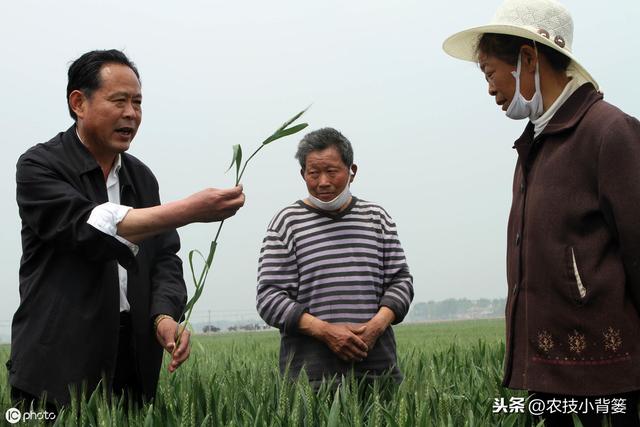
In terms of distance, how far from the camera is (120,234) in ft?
7.32

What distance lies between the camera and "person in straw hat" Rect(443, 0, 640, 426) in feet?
6.54

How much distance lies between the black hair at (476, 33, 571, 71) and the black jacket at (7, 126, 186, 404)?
119 centimetres

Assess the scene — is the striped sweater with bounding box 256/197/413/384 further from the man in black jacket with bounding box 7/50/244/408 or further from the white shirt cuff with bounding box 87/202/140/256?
the white shirt cuff with bounding box 87/202/140/256

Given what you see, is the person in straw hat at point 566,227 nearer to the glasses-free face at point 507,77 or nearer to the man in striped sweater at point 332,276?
the glasses-free face at point 507,77

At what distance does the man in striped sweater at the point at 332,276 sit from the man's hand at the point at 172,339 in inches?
23.0

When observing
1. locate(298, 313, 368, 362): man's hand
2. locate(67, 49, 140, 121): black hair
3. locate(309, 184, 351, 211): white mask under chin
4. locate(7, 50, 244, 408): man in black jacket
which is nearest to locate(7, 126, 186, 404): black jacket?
locate(7, 50, 244, 408): man in black jacket

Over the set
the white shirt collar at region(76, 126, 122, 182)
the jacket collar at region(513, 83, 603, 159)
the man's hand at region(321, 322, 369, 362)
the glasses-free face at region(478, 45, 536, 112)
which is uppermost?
the glasses-free face at region(478, 45, 536, 112)

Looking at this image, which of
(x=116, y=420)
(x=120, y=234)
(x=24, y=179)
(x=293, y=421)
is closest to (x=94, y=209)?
(x=120, y=234)

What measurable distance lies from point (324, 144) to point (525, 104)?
1004 mm

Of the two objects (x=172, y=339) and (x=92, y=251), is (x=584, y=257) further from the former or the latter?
(x=92, y=251)

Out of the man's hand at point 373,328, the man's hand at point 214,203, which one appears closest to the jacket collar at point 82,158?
the man's hand at point 214,203

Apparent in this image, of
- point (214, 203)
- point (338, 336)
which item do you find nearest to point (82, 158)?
point (214, 203)

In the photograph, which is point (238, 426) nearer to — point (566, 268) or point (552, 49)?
point (566, 268)

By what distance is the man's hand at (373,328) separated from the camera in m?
2.92
